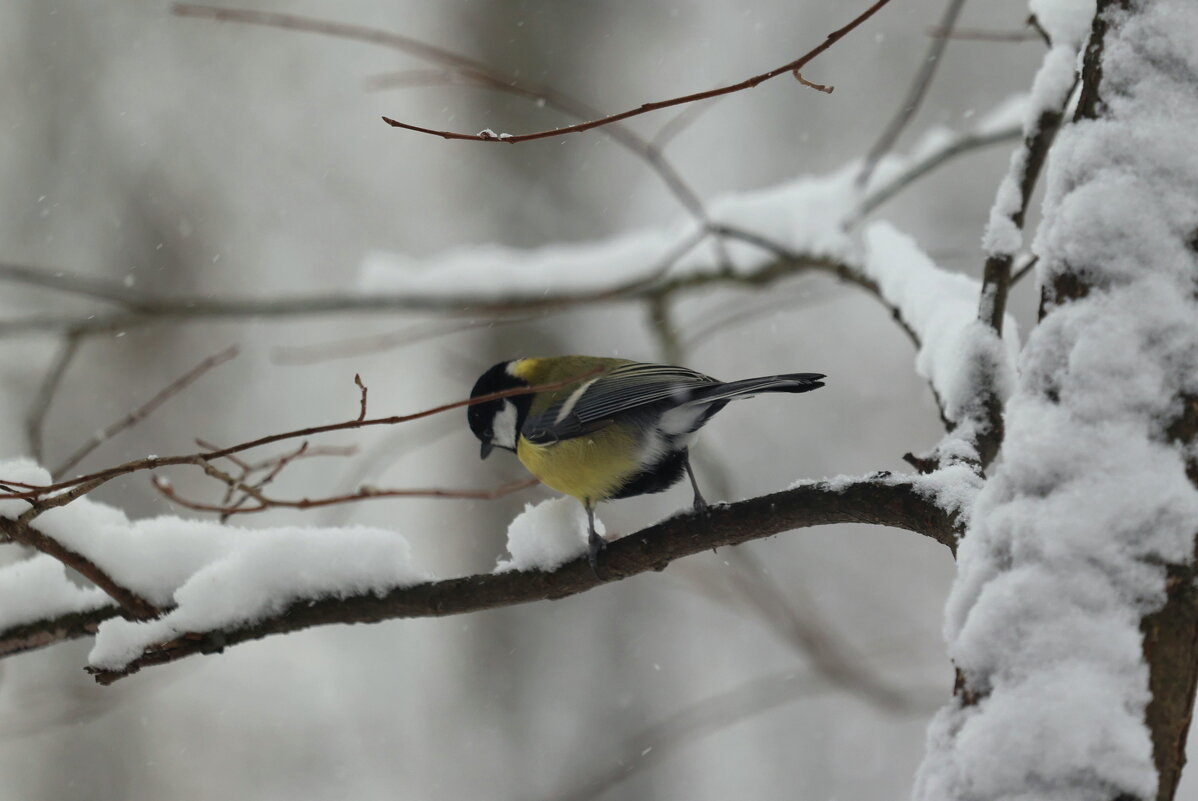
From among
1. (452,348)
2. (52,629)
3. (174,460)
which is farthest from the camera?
(452,348)

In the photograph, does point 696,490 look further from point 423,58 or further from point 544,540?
point 423,58

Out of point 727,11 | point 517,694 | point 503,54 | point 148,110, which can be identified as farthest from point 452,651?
point 727,11

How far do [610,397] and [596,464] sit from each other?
19 centimetres

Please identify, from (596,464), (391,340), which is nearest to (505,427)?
(391,340)

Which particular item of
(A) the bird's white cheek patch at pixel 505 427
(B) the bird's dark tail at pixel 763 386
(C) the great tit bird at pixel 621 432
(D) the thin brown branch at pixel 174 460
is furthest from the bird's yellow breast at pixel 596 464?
(D) the thin brown branch at pixel 174 460

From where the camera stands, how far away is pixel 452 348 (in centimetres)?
638

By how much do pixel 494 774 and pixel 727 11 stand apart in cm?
651

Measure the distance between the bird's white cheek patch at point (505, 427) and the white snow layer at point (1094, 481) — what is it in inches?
78.0

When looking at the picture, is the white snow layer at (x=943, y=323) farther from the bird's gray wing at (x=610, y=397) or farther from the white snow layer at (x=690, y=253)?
the bird's gray wing at (x=610, y=397)

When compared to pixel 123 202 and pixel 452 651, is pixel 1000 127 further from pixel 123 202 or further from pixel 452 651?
pixel 123 202

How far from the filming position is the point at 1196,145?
1021 millimetres

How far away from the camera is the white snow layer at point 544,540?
1823mm

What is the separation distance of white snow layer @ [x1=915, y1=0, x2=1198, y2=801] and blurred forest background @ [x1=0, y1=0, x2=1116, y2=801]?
457 cm

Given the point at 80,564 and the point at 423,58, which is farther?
the point at 423,58
